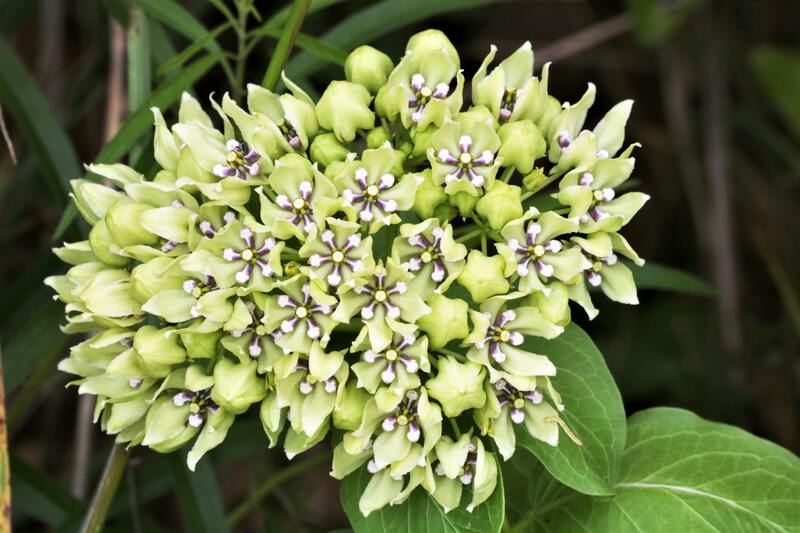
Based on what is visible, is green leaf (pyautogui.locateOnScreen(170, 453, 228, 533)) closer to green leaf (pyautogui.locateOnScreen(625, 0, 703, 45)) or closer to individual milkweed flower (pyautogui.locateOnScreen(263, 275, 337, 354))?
individual milkweed flower (pyautogui.locateOnScreen(263, 275, 337, 354))

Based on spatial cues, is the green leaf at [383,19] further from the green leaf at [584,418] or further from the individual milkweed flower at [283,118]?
the green leaf at [584,418]

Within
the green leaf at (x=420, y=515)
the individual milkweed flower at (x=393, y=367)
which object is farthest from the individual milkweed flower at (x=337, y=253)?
the green leaf at (x=420, y=515)

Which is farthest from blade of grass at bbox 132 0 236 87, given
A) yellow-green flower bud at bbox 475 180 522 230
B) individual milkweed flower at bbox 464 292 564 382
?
individual milkweed flower at bbox 464 292 564 382

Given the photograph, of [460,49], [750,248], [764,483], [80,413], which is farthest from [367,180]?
[750,248]

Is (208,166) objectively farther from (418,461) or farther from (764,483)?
(764,483)

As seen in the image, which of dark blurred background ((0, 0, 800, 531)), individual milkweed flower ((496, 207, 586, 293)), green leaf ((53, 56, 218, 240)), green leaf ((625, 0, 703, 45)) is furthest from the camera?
green leaf ((625, 0, 703, 45))

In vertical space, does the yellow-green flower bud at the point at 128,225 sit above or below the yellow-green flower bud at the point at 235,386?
above

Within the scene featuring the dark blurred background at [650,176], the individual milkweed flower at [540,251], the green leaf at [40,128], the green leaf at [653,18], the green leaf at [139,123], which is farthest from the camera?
the green leaf at [653,18]
